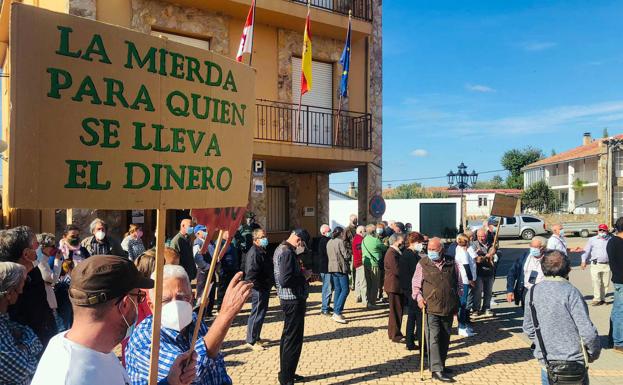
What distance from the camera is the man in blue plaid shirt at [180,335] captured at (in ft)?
7.53

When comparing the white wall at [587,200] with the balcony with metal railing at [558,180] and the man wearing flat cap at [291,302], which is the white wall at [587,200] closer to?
the balcony with metal railing at [558,180]

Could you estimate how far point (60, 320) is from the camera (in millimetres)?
5336

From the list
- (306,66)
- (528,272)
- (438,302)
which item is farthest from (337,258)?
(306,66)

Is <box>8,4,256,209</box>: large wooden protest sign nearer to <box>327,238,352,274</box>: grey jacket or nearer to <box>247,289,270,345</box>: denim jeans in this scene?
<box>247,289,270,345</box>: denim jeans

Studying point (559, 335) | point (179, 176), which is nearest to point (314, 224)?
point (559, 335)

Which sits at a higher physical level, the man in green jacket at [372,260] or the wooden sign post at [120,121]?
the wooden sign post at [120,121]

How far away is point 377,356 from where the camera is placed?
6.75 metres

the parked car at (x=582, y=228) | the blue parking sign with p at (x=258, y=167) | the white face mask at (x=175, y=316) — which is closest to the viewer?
the white face mask at (x=175, y=316)

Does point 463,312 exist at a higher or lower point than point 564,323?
lower

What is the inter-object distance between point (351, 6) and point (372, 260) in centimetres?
822

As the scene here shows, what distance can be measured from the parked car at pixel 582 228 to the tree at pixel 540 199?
10.0 metres

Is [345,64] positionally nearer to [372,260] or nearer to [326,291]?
[372,260]

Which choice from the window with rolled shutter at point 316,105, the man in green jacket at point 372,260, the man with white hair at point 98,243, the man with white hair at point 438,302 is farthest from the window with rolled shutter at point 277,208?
the man with white hair at point 438,302

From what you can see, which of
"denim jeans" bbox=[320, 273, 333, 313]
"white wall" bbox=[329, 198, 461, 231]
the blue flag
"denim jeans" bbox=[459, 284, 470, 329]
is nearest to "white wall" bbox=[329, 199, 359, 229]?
"white wall" bbox=[329, 198, 461, 231]
